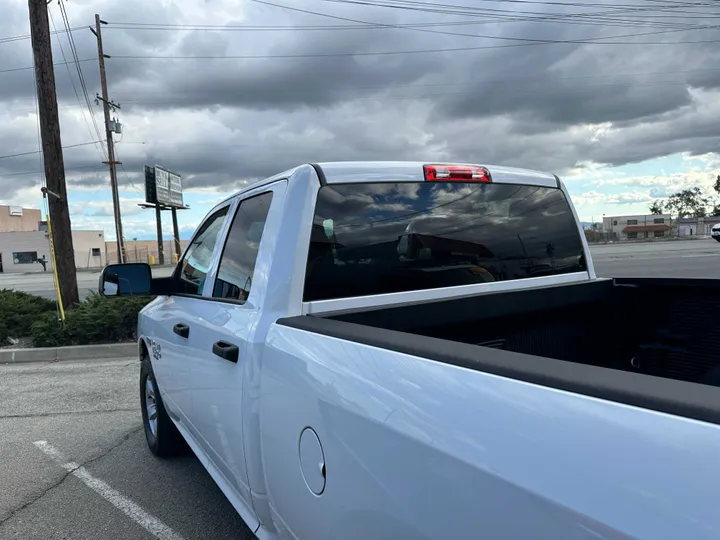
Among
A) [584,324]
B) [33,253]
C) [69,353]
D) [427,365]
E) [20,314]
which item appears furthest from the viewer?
[33,253]

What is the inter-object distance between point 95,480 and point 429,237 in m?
3.16

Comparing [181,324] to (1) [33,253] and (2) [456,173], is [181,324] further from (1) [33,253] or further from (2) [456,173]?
(1) [33,253]

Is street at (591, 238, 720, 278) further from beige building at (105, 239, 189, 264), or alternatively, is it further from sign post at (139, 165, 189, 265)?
beige building at (105, 239, 189, 264)

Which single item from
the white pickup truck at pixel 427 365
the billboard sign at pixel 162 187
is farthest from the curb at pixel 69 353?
the billboard sign at pixel 162 187

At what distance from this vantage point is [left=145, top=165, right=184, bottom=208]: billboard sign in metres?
47.1

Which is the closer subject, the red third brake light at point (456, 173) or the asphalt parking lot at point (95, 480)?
the red third brake light at point (456, 173)

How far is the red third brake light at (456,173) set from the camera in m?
2.78

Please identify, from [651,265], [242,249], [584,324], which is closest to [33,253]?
[651,265]

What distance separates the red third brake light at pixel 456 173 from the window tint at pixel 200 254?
1286 millimetres

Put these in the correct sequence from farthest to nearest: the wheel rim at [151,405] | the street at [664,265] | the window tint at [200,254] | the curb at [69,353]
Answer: the street at [664,265], the curb at [69,353], the wheel rim at [151,405], the window tint at [200,254]

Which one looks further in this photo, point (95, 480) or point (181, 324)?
point (95, 480)

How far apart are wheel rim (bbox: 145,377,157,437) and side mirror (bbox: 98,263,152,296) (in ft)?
3.52

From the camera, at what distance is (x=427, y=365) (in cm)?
140

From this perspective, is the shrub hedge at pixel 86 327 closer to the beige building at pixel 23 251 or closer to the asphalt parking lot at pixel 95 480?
the asphalt parking lot at pixel 95 480
